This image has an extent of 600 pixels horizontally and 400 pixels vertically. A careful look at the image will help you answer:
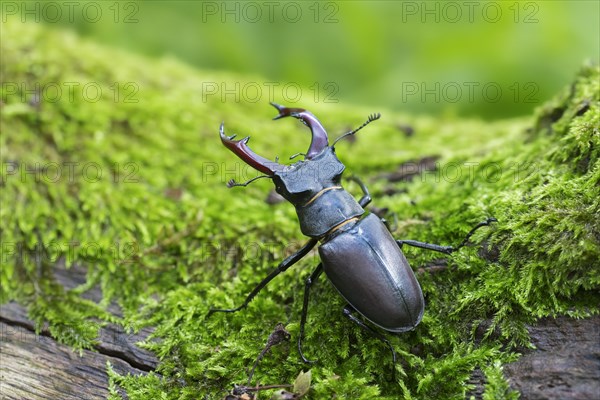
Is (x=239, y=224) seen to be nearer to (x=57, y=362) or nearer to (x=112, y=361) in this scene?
(x=112, y=361)

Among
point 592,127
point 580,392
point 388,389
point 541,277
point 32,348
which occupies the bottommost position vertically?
point 32,348

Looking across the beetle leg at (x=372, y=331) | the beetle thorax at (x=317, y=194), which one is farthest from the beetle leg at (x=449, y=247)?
the beetle leg at (x=372, y=331)

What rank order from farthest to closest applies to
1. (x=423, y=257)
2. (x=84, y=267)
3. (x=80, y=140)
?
1. (x=80, y=140)
2. (x=84, y=267)
3. (x=423, y=257)

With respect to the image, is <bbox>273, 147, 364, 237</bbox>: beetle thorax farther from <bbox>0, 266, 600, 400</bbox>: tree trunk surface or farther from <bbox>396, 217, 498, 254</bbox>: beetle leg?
<bbox>0, 266, 600, 400</bbox>: tree trunk surface

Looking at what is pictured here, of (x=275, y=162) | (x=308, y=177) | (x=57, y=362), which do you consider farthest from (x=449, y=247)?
(x=57, y=362)

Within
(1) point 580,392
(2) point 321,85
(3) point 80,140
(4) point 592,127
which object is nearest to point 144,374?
(1) point 580,392

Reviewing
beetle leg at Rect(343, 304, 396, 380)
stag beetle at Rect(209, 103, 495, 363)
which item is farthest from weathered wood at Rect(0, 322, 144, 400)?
beetle leg at Rect(343, 304, 396, 380)

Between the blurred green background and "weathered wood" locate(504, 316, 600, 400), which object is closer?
"weathered wood" locate(504, 316, 600, 400)

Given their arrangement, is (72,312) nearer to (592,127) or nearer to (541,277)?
(541,277)
